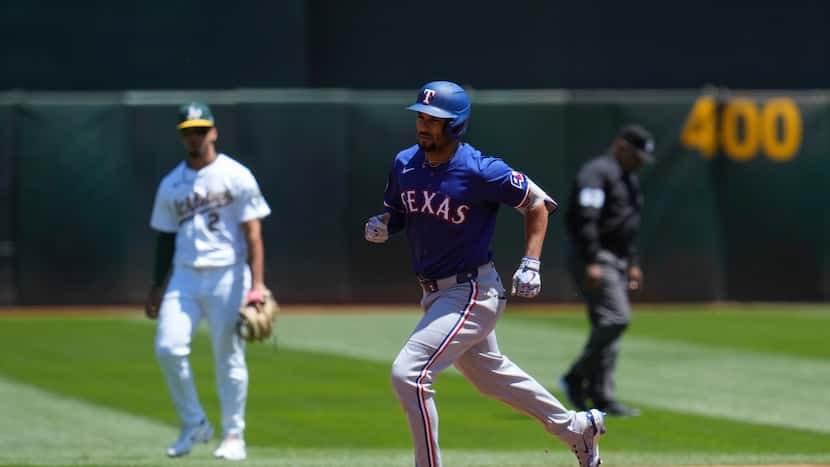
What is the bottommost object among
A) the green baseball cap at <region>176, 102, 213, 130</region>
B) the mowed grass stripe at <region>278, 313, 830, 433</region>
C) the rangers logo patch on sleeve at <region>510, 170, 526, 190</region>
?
the mowed grass stripe at <region>278, 313, 830, 433</region>

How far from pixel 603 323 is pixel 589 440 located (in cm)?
351

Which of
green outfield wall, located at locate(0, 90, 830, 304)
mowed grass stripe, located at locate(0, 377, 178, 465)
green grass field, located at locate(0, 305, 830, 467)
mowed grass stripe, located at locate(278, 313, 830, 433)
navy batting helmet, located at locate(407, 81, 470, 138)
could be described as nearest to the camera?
navy batting helmet, located at locate(407, 81, 470, 138)

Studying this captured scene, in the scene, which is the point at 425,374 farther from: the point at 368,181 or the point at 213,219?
the point at 368,181

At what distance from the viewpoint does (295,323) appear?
1769 cm

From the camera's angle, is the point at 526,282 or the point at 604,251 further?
the point at 604,251

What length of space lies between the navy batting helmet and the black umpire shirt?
3.85m

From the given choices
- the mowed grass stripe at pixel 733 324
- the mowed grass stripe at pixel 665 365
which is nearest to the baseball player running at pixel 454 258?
the mowed grass stripe at pixel 665 365

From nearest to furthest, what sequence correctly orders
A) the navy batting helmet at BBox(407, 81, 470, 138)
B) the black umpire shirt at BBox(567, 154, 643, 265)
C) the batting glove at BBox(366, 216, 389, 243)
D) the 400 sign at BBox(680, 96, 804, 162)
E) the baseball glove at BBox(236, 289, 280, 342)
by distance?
1. the navy batting helmet at BBox(407, 81, 470, 138)
2. the batting glove at BBox(366, 216, 389, 243)
3. the baseball glove at BBox(236, 289, 280, 342)
4. the black umpire shirt at BBox(567, 154, 643, 265)
5. the 400 sign at BBox(680, 96, 804, 162)

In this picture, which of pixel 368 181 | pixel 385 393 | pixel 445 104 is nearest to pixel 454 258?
pixel 445 104

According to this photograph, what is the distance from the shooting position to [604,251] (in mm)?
11109

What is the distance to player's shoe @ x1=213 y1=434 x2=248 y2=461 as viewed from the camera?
912 centimetres

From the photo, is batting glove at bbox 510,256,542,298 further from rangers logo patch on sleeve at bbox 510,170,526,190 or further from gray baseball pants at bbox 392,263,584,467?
rangers logo patch on sleeve at bbox 510,170,526,190

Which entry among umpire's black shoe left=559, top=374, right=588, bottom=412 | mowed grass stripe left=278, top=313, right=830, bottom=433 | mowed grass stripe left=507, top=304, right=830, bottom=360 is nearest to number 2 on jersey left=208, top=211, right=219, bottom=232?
umpire's black shoe left=559, top=374, right=588, bottom=412

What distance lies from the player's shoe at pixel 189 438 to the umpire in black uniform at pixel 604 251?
318cm
